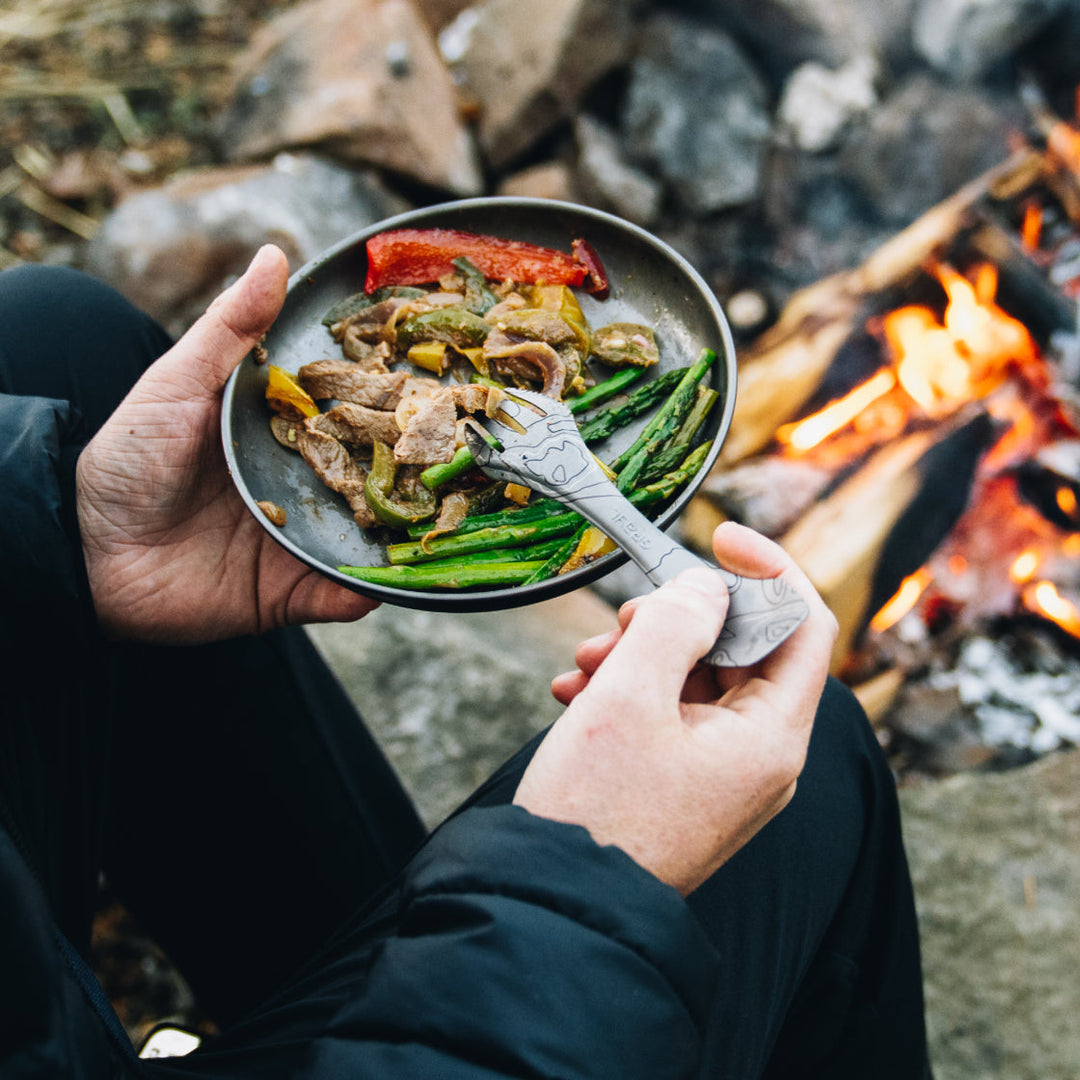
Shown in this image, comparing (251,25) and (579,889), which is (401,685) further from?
(251,25)

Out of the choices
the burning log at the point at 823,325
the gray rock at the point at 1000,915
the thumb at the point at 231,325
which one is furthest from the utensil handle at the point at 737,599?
the burning log at the point at 823,325

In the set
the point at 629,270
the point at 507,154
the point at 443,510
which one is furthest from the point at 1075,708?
the point at 507,154

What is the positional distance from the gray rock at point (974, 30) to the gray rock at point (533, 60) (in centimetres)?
Answer: 178

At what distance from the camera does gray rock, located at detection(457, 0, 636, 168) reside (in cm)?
516

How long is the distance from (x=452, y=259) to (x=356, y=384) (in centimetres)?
54

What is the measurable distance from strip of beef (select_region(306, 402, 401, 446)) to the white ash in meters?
2.85

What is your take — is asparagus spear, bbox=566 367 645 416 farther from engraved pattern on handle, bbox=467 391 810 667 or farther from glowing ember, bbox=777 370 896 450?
glowing ember, bbox=777 370 896 450

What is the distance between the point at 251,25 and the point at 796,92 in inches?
163

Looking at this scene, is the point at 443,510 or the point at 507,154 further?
the point at 507,154

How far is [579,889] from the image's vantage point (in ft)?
4.25

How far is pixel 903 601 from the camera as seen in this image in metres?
3.95

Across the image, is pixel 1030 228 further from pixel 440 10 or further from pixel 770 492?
pixel 440 10

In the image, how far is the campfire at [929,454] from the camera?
148 inches

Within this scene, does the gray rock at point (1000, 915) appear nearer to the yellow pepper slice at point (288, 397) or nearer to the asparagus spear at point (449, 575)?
the asparagus spear at point (449, 575)
